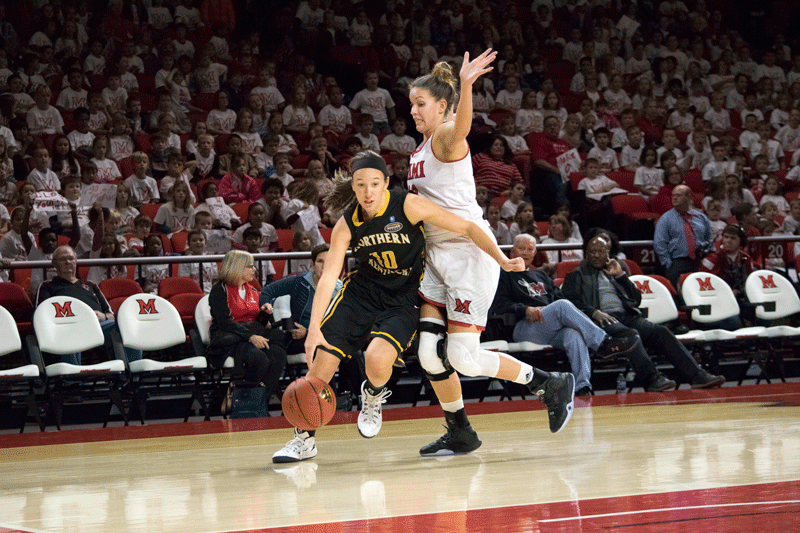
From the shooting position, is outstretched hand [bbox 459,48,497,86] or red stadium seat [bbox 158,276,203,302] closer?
outstretched hand [bbox 459,48,497,86]

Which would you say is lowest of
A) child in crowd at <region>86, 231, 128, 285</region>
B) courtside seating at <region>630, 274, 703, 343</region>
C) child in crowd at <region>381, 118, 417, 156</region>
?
courtside seating at <region>630, 274, 703, 343</region>

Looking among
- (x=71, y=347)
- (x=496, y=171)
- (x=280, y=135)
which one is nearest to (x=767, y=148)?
(x=496, y=171)

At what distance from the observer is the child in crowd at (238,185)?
363 inches

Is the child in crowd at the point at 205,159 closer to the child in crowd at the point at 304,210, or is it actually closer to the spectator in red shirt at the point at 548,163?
the child in crowd at the point at 304,210

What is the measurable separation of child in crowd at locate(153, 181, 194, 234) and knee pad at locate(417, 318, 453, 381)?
469cm

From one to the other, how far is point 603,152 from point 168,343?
6.04 meters

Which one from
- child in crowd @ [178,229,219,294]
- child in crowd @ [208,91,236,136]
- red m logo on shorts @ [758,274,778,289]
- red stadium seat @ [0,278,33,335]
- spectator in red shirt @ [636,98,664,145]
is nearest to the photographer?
red stadium seat @ [0,278,33,335]

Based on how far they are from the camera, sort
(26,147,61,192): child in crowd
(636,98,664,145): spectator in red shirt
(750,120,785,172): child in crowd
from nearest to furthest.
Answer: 1. (26,147,61,192): child in crowd
2. (750,120,785,172): child in crowd
3. (636,98,664,145): spectator in red shirt

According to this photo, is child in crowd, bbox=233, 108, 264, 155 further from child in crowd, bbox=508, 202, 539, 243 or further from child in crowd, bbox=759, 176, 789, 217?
child in crowd, bbox=759, 176, 789, 217

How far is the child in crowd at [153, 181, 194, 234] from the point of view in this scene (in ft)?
27.6

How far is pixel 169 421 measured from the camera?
682 centimetres

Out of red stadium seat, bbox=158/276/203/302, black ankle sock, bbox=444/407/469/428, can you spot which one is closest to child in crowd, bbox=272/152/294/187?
red stadium seat, bbox=158/276/203/302

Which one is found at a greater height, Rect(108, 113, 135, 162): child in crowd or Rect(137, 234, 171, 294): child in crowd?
Rect(108, 113, 135, 162): child in crowd

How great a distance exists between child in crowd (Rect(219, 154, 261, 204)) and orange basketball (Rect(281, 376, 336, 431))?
556cm
